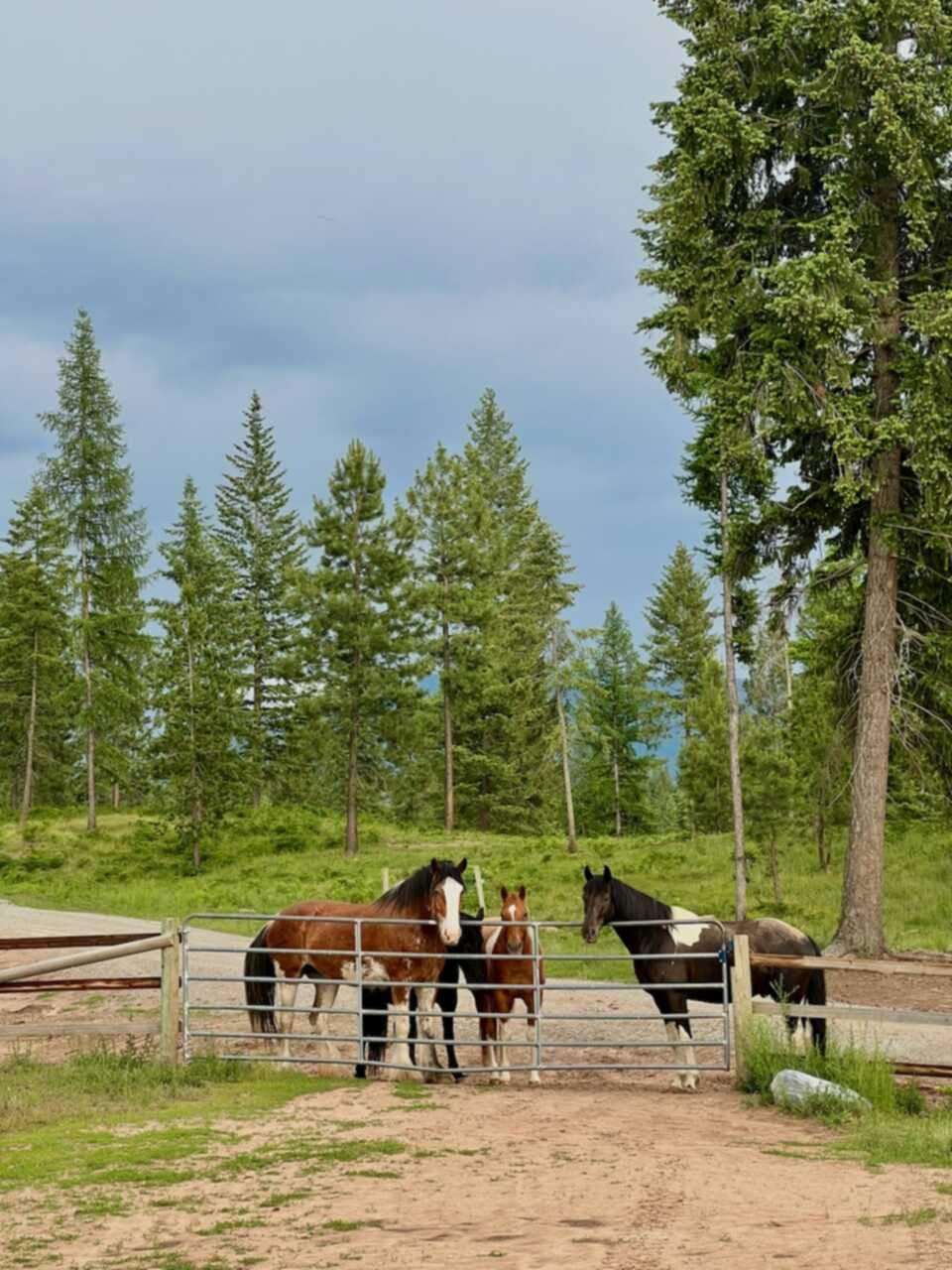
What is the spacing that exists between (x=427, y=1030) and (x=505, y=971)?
1.05 m

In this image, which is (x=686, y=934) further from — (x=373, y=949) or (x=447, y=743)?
(x=447, y=743)

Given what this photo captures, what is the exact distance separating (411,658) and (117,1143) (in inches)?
1404

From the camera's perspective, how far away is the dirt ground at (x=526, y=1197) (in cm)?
615

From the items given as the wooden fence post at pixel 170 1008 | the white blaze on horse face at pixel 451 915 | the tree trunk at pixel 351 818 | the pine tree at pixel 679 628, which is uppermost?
the pine tree at pixel 679 628

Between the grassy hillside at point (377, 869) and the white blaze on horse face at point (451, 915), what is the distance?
10.6 m

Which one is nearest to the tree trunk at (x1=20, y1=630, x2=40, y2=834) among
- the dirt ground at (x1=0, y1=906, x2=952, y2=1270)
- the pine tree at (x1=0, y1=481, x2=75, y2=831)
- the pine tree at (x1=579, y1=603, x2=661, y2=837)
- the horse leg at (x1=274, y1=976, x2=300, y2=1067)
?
the pine tree at (x1=0, y1=481, x2=75, y2=831)

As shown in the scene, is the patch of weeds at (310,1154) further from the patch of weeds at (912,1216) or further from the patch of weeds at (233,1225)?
the patch of weeds at (912,1216)

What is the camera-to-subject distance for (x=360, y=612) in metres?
41.5

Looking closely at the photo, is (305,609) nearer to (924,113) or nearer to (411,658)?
(411,658)

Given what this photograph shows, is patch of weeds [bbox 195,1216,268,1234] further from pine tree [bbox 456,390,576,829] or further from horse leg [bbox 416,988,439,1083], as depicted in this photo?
pine tree [bbox 456,390,576,829]

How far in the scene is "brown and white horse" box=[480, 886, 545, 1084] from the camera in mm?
11992

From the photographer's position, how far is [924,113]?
19.9 meters

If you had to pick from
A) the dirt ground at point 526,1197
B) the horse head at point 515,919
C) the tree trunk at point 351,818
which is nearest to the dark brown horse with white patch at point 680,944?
the horse head at point 515,919

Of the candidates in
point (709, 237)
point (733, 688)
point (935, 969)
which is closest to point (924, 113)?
point (709, 237)
